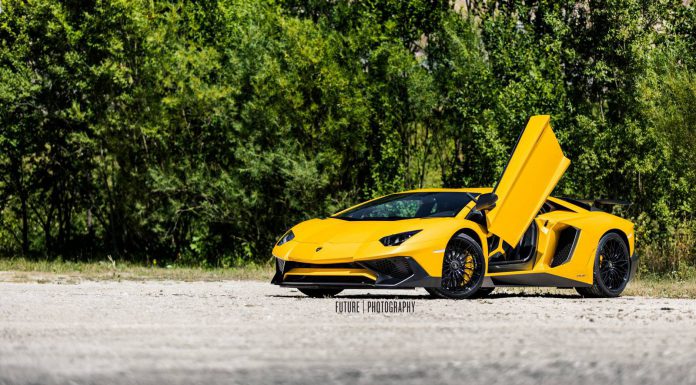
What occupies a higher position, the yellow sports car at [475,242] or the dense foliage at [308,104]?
the dense foliage at [308,104]

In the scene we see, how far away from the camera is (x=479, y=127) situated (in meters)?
22.8

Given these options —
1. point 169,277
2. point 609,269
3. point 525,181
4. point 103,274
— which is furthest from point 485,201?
point 103,274

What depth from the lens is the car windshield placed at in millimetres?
10773

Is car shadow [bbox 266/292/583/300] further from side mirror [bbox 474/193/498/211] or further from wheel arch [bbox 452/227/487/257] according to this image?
side mirror [bbox 474/193/498/211]

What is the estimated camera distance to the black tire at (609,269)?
1137 centimetres

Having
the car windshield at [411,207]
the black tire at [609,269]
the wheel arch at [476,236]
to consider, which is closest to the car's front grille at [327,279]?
the car windshield at [411,207]

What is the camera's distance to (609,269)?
1157 cm

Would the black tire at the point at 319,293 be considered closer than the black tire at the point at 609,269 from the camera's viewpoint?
Yes

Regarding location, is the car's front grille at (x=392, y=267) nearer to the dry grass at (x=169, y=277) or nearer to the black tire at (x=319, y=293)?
the black tire at (x=319, y=293)

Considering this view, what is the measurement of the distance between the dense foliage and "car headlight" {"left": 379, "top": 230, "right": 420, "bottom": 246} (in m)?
12.0

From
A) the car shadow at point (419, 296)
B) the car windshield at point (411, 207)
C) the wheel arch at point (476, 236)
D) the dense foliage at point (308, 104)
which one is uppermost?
the dense foliage at point (308, 104)

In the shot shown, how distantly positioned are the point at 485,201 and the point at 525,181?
24.2 inches

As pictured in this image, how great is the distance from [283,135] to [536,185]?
12056 mm

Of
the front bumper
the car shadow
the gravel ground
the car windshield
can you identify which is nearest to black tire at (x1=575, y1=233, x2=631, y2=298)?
the car shadow
